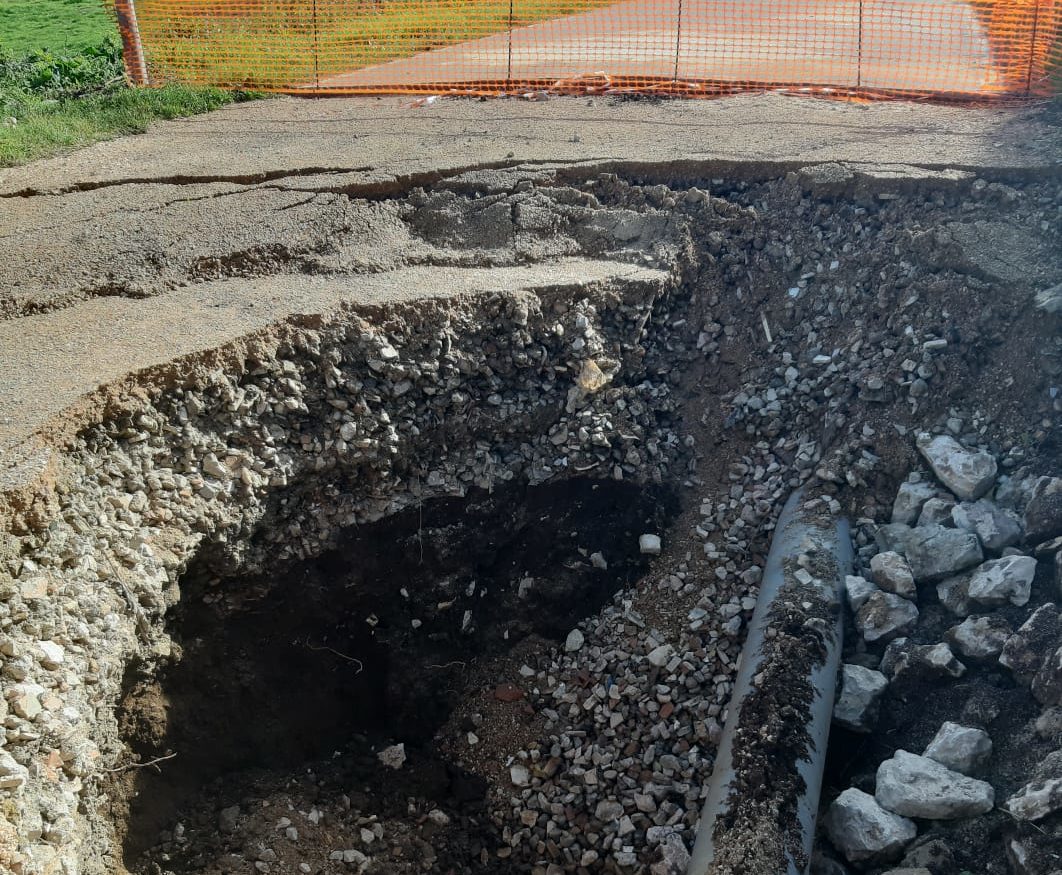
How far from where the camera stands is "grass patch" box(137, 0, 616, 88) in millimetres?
8078

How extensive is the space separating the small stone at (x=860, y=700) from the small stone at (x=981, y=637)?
37 cm

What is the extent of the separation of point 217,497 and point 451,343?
4.79ft

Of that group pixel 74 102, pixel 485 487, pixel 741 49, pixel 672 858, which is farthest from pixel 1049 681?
pixel 74 102

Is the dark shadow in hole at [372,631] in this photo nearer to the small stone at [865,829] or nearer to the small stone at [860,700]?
the small stone at [860,700]

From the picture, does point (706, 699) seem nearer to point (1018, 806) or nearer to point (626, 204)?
point (1018, 806)

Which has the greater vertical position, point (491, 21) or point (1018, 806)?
point (491, 21)

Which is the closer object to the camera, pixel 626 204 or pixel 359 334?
pixel 359 334

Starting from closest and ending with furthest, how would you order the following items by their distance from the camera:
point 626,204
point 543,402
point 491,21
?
point 543,402, point 626,204, point 491,21

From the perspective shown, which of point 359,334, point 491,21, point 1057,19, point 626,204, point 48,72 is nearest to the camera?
point 359,334

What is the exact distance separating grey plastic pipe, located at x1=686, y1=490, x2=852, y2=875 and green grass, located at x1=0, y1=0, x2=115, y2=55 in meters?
7.90

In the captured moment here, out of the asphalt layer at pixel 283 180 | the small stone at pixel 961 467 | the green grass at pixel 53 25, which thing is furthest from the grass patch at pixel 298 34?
the small stone at pixel 961 467

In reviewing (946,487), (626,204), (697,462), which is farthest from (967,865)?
(626,204)

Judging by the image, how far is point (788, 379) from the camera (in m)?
5.66

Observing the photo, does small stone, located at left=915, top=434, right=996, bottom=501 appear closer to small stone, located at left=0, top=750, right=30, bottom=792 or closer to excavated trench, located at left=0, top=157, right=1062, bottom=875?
excavated trench, located at left=0, top=157, right=1062, bottom=875
